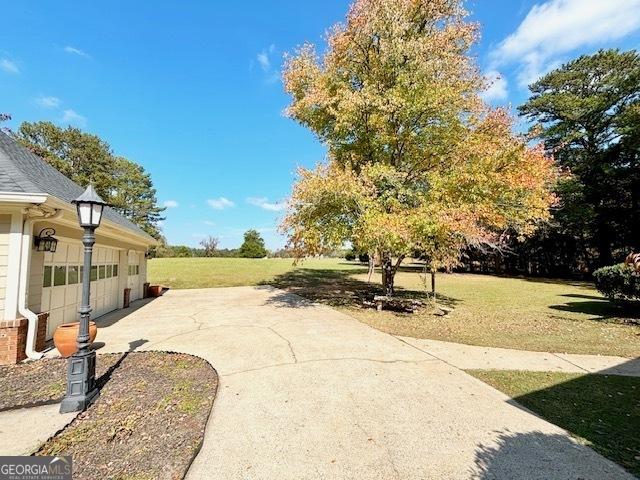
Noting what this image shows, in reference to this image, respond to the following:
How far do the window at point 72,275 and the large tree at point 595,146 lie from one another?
27.3 metres

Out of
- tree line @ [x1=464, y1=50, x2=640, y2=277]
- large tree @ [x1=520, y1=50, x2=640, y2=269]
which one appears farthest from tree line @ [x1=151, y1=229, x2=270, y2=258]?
large tree @ [x1=520, y1=50, x2=640, y2=269]

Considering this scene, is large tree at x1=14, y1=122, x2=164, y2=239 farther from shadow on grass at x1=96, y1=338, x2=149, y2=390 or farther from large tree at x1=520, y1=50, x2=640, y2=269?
large tree at x1=520, y1=50, x2=640, y2=269

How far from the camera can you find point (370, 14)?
10148mm

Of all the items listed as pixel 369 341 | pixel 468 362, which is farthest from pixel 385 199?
pixel 468 362

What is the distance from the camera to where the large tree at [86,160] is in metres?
34.3

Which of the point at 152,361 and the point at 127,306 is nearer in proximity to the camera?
the point at 152,361

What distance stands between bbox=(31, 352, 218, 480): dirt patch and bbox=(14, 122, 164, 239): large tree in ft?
123

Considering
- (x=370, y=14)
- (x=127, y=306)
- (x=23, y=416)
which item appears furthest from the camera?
(x=127, y=306)

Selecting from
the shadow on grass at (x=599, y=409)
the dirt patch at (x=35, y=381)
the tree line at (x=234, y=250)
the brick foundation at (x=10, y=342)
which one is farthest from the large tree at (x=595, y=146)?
the tree line at (x=234, y=250)

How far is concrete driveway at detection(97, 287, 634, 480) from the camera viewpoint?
2971 millimetres

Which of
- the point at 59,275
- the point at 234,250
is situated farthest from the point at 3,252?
the point at 234,250

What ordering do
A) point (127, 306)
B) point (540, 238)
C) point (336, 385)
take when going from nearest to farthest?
1. point (336, 385)
2. point (127, 306)
3. point (540, 238)

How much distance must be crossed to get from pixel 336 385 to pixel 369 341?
2652 millimetres

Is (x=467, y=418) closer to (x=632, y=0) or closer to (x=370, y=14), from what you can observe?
(x=370, y=14)
